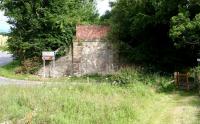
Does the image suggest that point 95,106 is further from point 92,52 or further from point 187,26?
point 92,52

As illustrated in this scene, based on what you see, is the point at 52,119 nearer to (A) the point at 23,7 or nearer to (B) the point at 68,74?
(B) the point at 68,74

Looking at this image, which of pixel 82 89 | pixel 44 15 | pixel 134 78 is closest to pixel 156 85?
pixel 134 78

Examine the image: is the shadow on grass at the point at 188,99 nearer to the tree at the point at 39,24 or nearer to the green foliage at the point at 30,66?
the tree at the point at 39,24

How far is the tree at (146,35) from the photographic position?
32.3 meters

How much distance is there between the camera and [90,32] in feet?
125

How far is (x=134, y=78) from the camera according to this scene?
1134 inches

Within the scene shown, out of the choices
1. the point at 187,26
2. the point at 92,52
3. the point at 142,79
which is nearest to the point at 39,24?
the point at 92,52

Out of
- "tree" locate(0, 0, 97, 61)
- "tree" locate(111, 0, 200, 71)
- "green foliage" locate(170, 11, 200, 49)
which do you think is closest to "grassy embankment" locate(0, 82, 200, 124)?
"green foliage" locate(170, 11, 200, 49)

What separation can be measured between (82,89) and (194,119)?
7041mm

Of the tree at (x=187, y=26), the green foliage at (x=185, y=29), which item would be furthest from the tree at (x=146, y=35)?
the green foliage at (x=185, y=29)

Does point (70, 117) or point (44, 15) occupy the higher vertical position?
point (44, 15)

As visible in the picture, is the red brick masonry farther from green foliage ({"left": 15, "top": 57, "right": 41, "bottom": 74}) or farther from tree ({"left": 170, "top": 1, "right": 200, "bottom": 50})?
tree ({"left": 170, "top": 1, "right": 200, "bottom": 50})

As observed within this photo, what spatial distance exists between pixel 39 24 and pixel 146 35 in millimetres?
10440

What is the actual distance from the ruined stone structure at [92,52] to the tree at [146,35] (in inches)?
43.0
